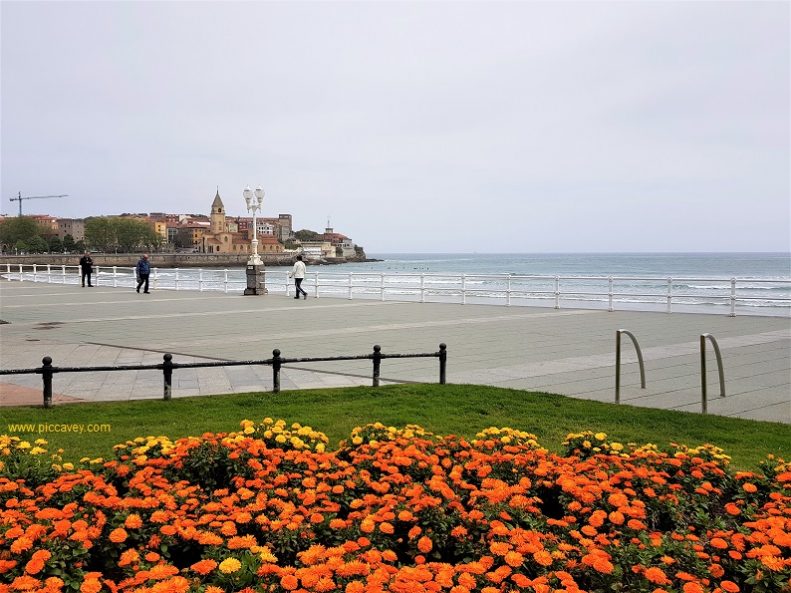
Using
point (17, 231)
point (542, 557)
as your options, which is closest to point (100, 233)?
point (17, 231)

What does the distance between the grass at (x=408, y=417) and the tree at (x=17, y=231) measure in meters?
152

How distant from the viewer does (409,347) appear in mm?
12375

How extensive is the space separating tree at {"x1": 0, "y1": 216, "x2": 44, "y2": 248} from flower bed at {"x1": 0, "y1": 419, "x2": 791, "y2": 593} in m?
155

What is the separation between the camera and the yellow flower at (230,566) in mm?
3205

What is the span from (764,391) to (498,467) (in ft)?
17.7

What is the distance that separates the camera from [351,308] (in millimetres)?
21641

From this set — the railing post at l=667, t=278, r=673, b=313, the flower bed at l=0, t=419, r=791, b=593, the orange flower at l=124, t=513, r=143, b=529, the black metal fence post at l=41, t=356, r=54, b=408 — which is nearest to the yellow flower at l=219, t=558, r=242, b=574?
the flower bed at l=0, t=419, r=791, b=593

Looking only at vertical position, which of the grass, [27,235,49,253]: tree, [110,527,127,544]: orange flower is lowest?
the grass

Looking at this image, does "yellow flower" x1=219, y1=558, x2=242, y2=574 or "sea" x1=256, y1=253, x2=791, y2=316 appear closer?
"yellow flower" x1=219, y1=558, x2=242, y2=574

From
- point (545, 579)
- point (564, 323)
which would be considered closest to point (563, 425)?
point (545, 579)

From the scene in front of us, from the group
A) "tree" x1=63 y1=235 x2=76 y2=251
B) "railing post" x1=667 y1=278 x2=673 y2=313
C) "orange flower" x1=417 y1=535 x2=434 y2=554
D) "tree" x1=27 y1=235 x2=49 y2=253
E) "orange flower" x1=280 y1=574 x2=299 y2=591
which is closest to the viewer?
"orange flower" x1=280 y1=574 x2=299 y2=591

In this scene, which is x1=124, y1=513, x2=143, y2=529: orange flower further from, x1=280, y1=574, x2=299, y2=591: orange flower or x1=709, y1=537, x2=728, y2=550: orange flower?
x1=709, y1=537, x2=728, y2=550: orange flower

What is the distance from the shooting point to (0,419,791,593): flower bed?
3262 mm

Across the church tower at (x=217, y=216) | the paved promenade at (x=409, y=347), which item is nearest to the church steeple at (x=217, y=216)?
the church tower at (x=217, y=216)
